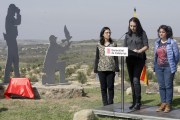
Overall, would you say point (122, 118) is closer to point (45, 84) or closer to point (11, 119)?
point (11, 119)

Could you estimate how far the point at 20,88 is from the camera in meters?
8.64

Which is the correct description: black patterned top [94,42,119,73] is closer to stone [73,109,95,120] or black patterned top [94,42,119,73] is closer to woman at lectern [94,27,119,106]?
woman at lectern [94,27,119,106]

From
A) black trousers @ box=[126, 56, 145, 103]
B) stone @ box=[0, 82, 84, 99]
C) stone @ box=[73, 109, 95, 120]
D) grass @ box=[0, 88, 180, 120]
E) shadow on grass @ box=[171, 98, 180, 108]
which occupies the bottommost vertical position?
grass @ box=[0, 88, 180, 120]

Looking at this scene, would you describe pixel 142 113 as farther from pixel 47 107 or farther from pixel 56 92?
pixel 56 92

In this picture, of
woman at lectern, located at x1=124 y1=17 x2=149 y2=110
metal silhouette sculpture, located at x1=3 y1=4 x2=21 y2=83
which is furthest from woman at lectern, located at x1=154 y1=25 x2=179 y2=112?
metal silhouette sculpture, located at x1=3 y1=4 x2=21 y2=83

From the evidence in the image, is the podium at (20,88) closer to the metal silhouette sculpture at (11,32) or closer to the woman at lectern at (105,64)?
the metal silhouette sculpture at (11,32)

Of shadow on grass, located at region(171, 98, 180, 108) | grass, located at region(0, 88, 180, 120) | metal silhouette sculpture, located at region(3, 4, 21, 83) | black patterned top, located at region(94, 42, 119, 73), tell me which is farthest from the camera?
metal silhouette sculpture, located at region(3, 4, 21, 83)

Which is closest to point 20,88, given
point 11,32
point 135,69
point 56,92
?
point 56,92

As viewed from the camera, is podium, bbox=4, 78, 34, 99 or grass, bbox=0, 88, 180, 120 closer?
grass, bbox=0, 88, 180, 120

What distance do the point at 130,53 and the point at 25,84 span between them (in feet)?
14.4

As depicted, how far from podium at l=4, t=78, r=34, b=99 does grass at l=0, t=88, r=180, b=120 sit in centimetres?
31

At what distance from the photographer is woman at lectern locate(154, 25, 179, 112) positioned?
5.47 meters

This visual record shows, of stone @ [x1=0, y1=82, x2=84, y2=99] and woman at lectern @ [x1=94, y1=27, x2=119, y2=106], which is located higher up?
woman at lectern @ [x1=94, y1=27, x2=119, y2=106]

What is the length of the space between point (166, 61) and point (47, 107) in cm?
327
